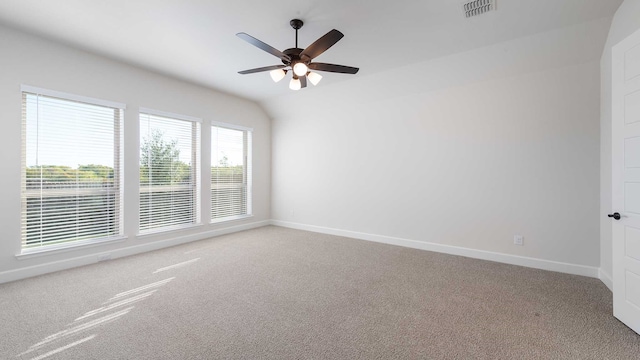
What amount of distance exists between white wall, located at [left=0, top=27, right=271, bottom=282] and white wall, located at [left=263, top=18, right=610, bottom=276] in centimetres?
180

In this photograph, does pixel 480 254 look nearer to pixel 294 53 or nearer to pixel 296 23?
pixel 294 53

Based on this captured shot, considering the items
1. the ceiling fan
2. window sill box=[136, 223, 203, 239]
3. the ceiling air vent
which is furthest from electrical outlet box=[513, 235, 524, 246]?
window sill box=[136, 223, 203, 239]

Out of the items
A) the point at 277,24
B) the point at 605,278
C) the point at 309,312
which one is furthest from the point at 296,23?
the point at 605,278

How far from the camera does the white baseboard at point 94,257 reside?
9.83 ft

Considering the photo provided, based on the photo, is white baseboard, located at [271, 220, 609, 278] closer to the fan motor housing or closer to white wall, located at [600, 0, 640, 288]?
white wall, located at [600, 0, 640, 288]

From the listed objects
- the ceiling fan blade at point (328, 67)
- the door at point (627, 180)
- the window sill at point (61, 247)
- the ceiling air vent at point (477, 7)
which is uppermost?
the ceiling air vent at point (477, 7)

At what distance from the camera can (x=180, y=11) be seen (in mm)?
2590

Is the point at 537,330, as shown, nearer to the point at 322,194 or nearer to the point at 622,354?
the point at 622,354

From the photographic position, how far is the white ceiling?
2.50m

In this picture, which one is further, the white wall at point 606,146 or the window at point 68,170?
the window at point 68,170

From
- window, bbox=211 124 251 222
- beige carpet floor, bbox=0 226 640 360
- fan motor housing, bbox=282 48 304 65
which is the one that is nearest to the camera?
beige carpet floor, bbox=0 226 640 360

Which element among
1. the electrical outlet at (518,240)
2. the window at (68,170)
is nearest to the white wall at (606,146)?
the electrical outlet at (518,240)

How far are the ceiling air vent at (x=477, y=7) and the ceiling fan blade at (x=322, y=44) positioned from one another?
1.33 m

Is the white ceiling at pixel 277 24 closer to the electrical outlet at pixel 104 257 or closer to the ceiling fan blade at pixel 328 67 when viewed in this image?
the ceiling fan blade at pixel 328 67
